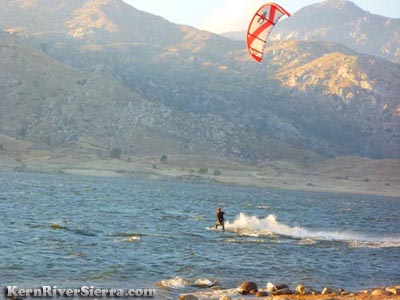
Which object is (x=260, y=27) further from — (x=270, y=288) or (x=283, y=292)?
(x=283, y=292)

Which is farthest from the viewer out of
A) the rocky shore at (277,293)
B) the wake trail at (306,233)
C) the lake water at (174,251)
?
the wake trail at (306,233)

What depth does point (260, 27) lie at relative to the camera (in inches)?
1731

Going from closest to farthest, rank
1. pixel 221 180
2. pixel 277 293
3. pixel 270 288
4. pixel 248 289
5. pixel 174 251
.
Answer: pixel 277 293 → pixel 248 289 → pixel 270 288 → pixel 174 251 → pixel 221 180

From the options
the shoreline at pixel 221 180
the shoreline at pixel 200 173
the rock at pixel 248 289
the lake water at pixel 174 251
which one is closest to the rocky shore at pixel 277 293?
the rock at pixel 248 289

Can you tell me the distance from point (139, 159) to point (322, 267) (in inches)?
6069

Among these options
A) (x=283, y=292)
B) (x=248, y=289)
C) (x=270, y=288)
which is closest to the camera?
(x=283, y=292)

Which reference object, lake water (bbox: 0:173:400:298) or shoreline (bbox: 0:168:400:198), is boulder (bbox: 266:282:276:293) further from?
shoreline (bbox: 0:168:400:198)

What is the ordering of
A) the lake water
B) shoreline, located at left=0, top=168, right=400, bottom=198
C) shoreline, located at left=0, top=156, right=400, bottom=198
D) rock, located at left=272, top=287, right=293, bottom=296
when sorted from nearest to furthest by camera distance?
rock, located at left=272, top=287, right=293, bottom=296, the lake water, shoreline, located at left=0, top=168, right=400, bottom=198, shoreline, located at left=0, top=156, right=400, bottom=198

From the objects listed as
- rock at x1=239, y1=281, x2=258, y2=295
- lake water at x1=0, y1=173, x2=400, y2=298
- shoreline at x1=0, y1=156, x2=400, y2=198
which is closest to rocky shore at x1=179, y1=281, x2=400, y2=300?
rock at x1=239, y1=281, x2=258, y2=295

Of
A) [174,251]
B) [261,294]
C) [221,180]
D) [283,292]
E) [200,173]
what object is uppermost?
[283,292]

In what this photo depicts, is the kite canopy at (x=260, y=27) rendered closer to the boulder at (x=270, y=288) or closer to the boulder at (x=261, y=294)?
the boulder at (x=270, y=288)

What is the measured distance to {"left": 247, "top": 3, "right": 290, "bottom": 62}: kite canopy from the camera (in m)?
42.4

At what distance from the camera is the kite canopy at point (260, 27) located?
42.4m

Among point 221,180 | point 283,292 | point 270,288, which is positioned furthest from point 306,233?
point 221,180
